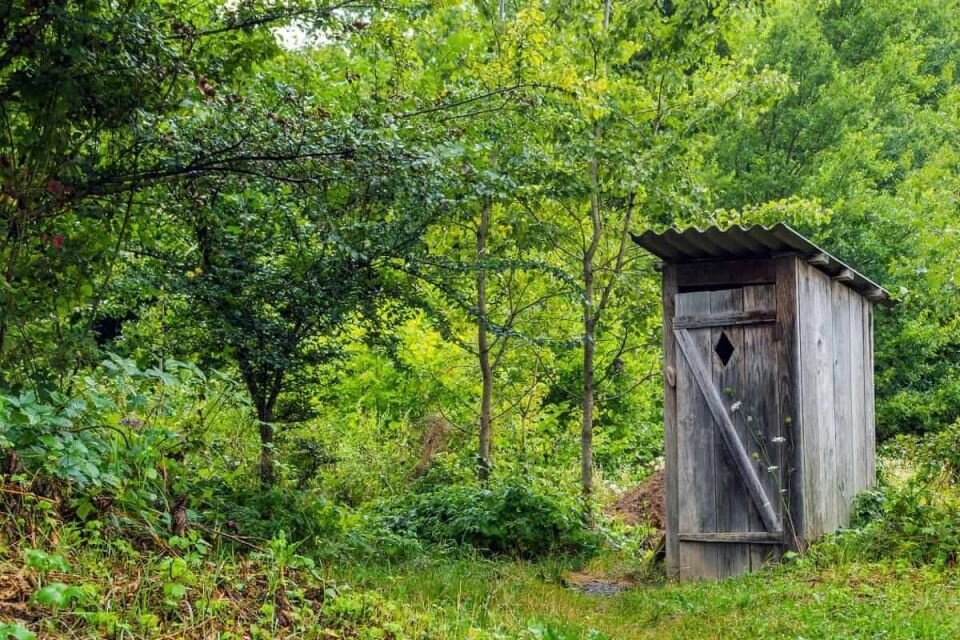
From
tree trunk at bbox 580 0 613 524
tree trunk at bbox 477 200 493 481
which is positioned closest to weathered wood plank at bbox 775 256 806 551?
tree trunk at bbox 580 0 613 524

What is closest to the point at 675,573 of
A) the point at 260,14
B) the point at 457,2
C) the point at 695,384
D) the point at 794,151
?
the point at 695,384

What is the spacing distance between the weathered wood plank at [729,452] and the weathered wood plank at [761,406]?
41 mm

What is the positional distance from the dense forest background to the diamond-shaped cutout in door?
5.48 feet

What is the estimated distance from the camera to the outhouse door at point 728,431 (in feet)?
22.7

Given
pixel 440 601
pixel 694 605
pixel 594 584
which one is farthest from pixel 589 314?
pixel 440 601

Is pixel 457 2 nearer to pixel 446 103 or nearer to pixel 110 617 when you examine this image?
pixel 446 103

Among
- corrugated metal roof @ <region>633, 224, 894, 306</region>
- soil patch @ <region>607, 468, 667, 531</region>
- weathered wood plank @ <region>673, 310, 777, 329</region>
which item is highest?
corrugated metal roof @ <region>633, 224, 894, 306</region>

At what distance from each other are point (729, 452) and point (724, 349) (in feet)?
2.76

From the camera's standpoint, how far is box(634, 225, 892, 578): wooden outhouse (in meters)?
6.85

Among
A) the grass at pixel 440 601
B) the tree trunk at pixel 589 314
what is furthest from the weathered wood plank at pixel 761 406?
the tree trunk at pixel 589 314

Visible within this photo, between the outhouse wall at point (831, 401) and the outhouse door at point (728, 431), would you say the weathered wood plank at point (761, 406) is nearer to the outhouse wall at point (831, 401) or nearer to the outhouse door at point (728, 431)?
the outhouse door at point (728, 431)

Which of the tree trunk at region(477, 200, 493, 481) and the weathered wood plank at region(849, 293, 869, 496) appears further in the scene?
the tree trunk at region(477, 200, 493, 481)

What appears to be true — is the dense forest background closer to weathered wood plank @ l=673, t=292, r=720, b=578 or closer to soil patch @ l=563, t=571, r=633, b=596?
soil patch @ l=563, t=571, r=633, b=596

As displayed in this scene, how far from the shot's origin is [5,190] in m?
4.25
